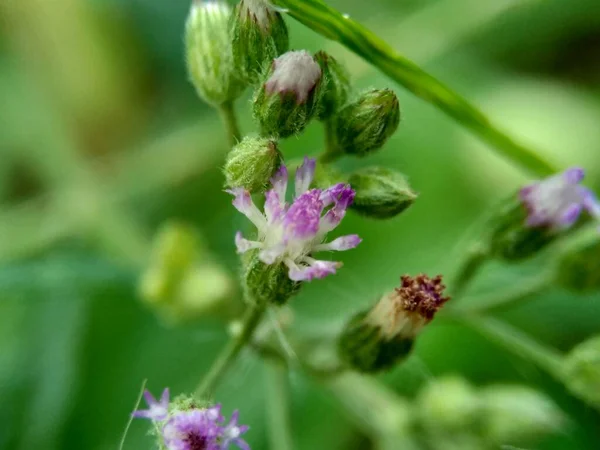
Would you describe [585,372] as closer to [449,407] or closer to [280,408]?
[449,407]

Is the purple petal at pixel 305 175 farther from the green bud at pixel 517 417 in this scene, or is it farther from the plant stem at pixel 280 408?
the green bud at pixel 517 417

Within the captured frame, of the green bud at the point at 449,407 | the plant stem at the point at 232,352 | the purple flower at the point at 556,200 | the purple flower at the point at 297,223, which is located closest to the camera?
the purple flower at the point at 297,223

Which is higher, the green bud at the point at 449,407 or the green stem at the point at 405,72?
the green stem at the point at 405,72

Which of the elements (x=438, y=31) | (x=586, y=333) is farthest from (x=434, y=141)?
(x=586, y=333)

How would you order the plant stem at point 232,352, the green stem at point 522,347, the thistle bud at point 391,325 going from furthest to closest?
the green stem at point 522,347 < the plant stem at point 232,352 < the thistle bud at point 391,325

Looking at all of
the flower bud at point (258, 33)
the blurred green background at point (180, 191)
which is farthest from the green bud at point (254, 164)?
the blurred green background at point (180, 191)

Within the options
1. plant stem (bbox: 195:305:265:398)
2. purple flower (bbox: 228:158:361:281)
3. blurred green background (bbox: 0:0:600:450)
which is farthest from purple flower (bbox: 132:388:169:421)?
blurred green background (bbox: 0:0:600:450)

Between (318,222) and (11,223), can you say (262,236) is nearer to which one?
(318,222)
